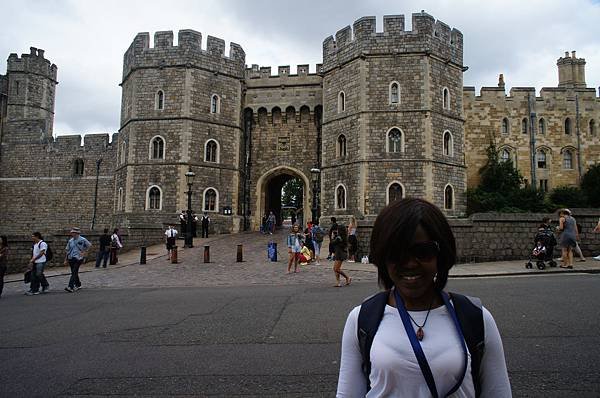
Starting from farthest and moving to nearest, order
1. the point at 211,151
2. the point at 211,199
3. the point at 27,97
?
the point at 27,97 < the point at 211,151 < the point at 211,199

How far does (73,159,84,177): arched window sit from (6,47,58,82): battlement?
10630mm

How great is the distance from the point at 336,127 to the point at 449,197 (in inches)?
300

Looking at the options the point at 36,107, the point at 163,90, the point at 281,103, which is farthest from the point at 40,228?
the point at 281,103

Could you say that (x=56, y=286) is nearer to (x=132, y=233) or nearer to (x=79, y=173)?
(x=132, y=233)

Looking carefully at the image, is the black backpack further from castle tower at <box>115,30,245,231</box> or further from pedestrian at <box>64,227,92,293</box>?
castle tower at <box>115,30,245,231</box>

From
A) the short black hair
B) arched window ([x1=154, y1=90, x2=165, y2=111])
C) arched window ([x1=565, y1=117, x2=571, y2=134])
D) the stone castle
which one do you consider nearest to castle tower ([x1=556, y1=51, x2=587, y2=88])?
the stone castle

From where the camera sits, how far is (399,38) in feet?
80.3

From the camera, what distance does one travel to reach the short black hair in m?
1.69

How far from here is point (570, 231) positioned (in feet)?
38.7

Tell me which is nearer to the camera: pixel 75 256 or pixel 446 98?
pixel 75 256

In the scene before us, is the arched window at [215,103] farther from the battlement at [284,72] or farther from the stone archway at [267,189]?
the stone archway at [267,189]

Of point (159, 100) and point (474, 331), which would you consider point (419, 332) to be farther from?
point (159, 100)

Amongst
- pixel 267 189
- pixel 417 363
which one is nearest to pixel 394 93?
pixel 267 189

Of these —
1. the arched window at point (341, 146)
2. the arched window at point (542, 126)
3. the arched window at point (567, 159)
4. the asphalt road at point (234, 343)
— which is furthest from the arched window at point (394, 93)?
the asphalt road at point (234, 343)
